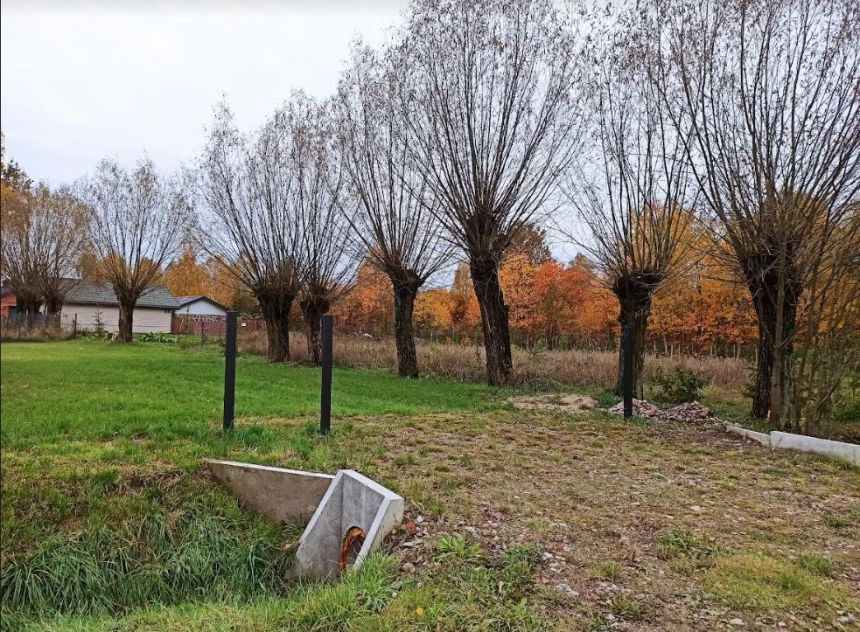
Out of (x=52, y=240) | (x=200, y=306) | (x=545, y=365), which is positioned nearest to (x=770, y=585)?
(x=52, y=240)

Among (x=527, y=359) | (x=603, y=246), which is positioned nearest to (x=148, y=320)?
(x=527, y=359)

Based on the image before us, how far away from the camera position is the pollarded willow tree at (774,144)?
6984 mm

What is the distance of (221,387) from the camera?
28.6 ft

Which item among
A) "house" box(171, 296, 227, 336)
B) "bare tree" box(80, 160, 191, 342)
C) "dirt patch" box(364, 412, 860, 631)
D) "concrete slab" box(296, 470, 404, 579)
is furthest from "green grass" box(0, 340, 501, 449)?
"house" box(171, 296, 227, 336)

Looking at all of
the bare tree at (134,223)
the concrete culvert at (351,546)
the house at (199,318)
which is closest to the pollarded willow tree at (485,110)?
the concrete culvert at (351,546)

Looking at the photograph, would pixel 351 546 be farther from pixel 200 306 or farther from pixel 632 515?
pixel 200 306

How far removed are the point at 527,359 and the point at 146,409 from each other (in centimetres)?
947

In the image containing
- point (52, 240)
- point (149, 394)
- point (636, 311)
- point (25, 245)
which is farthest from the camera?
point (636, 311)

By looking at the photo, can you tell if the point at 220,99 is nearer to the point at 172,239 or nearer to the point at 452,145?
the point at 172,239

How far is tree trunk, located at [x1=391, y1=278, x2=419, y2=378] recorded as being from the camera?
44.3 feet

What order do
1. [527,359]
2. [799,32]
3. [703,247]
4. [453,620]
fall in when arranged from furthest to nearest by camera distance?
[527,359]
[703,247]
[799,32]
[453,620]

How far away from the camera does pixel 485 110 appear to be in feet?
35.5

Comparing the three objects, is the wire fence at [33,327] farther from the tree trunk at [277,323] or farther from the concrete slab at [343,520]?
the tree trunk at [277,323]

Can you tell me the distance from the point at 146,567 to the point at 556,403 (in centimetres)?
701
